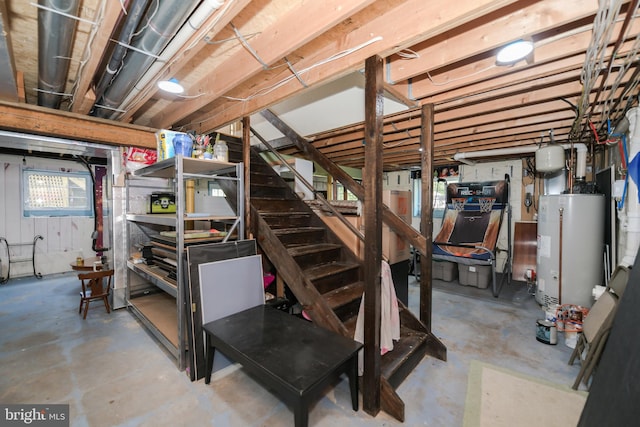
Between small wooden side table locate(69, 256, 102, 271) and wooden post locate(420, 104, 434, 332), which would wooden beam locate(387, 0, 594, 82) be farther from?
small wooden side table locate(69, 256, 102, 271)

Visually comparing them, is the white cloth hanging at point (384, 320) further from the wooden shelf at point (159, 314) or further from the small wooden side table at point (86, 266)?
the small wooden side table at point (86, 266)

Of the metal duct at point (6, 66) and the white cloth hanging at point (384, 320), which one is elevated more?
the metal duct at point (6, 66)

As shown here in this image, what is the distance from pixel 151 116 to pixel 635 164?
221 inches

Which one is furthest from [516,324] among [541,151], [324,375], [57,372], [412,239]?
[57,372]

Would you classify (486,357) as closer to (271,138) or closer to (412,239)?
(412,239)

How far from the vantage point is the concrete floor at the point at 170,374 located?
188 cm

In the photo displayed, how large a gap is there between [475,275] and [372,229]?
403 cm

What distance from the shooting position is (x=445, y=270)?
206 inches

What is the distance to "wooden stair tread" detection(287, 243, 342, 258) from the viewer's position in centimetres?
275

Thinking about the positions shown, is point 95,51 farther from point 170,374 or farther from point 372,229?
point 170,374

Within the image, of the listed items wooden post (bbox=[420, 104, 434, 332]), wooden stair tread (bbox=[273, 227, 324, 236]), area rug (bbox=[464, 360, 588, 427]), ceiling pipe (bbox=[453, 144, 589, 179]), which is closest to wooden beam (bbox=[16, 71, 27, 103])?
wooden stair tread (bbox=[273, 227, 324, 236])

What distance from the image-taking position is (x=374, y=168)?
1.83 meters

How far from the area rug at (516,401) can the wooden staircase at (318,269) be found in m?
0.51

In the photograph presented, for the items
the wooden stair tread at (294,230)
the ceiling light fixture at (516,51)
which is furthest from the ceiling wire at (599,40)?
the wooden stair tread at (294,230)
